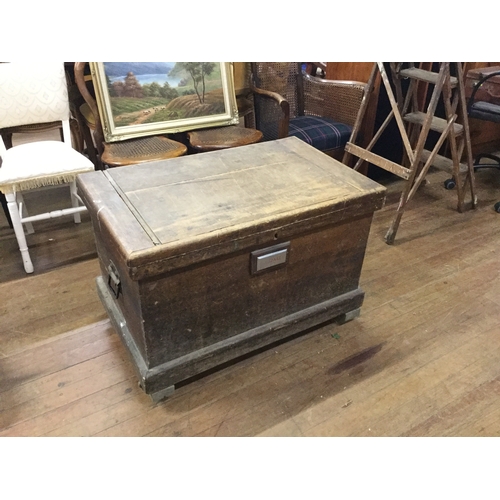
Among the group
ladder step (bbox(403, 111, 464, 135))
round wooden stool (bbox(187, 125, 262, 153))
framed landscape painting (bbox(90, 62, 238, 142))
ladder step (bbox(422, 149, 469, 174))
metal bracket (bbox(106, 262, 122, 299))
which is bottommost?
ladder step (bbox(422, 149, 469, 174))

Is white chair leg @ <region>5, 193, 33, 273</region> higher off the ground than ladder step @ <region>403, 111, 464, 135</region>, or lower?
lower

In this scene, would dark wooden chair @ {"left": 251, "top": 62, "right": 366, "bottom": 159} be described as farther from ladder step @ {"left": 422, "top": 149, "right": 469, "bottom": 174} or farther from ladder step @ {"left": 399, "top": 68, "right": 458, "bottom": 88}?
ladder step @ {"left": 422, "top": 149, "right": 469, "bottom": 174}

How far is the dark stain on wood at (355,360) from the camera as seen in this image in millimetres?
1680

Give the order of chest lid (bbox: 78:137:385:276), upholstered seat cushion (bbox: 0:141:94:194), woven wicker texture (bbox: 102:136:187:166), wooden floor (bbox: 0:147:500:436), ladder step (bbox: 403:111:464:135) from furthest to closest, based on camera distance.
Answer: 1. ladder step (bbox: 403:111:464:135)
2. woven wicker texture (bbox: 102:136:187:166)
3. upholstered seat cushion (bbox: 0:141:94:194)
4. wooden floor (bbox: 0:147:500:436)
5. chest lid (bbox: 78:137:385:276)

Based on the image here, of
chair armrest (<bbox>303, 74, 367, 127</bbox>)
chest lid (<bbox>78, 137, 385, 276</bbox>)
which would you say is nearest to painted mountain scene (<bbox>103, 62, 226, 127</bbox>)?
chair armrest (<bbox>303, 74, 367, 127</bbox>)

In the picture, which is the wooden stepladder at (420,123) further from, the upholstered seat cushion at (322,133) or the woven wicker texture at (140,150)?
the woven wicker texture at (140,150)

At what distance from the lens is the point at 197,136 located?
8.13ft

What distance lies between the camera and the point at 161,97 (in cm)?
244

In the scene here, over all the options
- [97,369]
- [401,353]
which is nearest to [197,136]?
[97,369]

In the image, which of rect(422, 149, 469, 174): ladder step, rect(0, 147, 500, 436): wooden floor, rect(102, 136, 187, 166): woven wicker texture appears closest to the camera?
rect(0, 147, 500, 436): wooden floor

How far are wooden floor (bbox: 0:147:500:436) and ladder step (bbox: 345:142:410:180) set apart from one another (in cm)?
45

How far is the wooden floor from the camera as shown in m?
1.47

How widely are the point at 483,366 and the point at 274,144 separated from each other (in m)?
1.22

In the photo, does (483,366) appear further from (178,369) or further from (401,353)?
(178,369)
